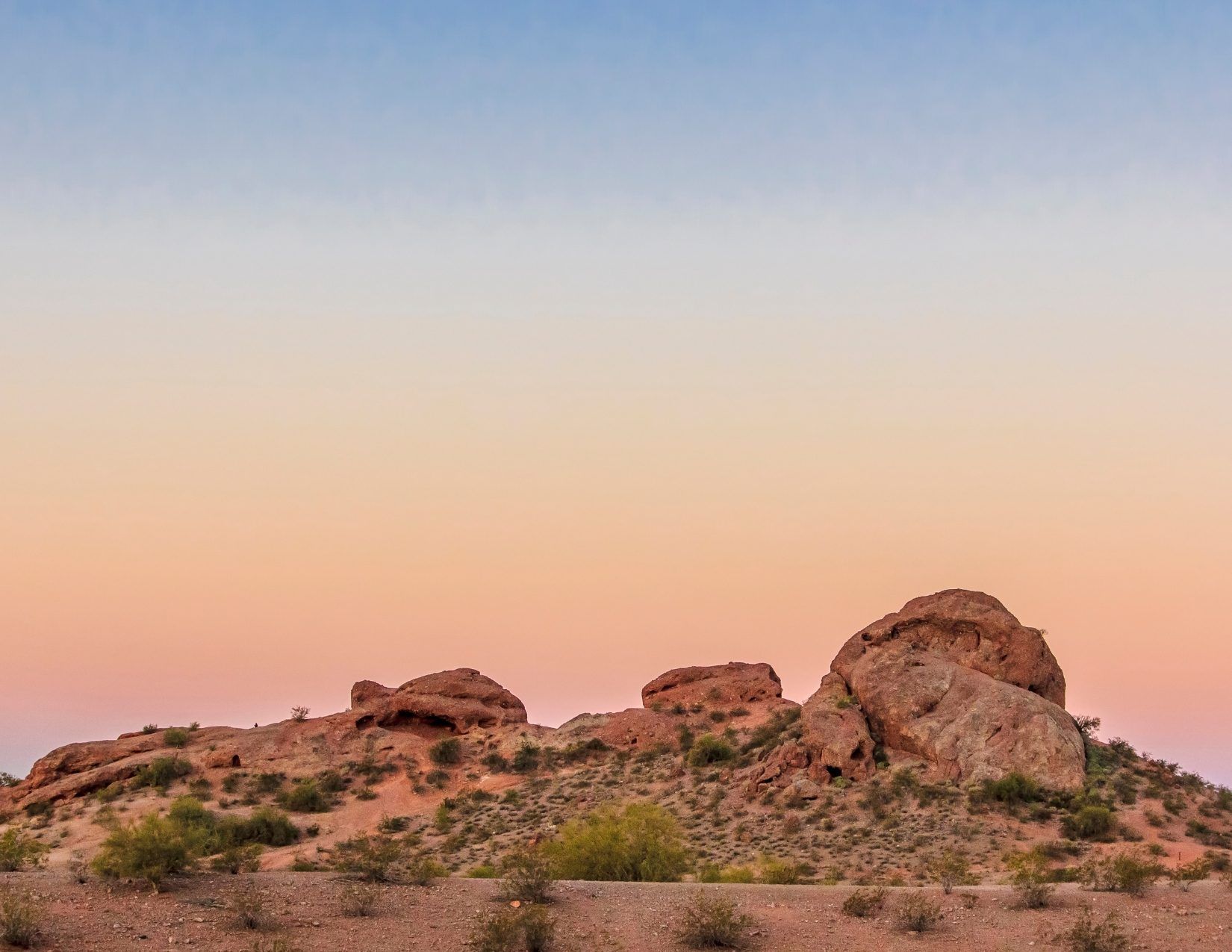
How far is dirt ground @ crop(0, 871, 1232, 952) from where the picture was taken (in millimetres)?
19188

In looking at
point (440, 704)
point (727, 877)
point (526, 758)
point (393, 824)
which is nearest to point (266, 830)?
point (393, 824)

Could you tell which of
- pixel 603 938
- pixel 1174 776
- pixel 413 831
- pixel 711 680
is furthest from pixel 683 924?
pixel 711 680

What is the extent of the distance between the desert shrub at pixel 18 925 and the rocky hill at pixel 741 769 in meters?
19.6

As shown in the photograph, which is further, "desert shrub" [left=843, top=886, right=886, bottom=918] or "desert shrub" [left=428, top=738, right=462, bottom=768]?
"desert shrub" [left=428, top=738, right=462, bottom=768]

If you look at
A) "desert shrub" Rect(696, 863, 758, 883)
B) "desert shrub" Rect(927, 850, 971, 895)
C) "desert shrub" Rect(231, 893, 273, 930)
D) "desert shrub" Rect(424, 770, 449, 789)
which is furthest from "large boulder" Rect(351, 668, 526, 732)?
"desert shrub" Rect(231, 893, 273, 930)

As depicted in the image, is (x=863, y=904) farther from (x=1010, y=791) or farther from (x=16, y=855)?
(x=1010, y=791)

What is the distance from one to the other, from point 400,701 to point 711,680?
48.6 ft

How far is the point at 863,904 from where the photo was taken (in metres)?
21.7

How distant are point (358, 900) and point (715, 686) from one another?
3885cm

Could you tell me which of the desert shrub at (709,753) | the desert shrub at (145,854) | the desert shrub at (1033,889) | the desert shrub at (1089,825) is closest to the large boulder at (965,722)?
the desert shrub at (1089,825)

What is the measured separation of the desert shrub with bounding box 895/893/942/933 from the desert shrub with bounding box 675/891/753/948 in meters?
2.77

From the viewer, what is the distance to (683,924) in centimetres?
2058

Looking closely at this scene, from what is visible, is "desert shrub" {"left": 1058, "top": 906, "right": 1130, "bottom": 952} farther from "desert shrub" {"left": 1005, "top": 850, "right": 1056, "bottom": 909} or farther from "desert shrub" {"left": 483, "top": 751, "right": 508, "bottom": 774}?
"desert shrub" {"left": 483, "top": 751, "right": 508, "bottom": 774}

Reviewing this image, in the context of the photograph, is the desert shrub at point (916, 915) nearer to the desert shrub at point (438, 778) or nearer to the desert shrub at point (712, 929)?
the desert shrub at point (712, 929)
